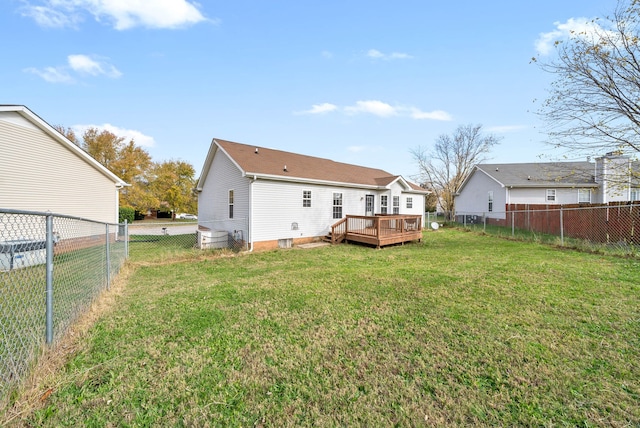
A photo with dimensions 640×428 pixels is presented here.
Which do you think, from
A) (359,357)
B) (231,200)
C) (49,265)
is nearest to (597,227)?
(359,357)

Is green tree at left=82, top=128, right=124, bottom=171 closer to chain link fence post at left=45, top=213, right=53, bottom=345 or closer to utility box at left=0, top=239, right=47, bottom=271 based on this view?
utility box at left=0, top=239, right=47, bottom=271

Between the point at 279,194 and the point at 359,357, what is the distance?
899cm

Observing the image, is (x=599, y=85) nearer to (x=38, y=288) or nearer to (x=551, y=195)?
(x=38, y=288)

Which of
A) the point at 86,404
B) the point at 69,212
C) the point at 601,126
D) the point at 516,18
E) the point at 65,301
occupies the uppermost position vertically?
the point at 516,18

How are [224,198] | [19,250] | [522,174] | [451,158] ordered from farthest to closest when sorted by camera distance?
[451,158] < [522,174] < [224,198] < [19,250]

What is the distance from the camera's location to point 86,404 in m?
2.12

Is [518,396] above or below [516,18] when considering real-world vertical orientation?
below

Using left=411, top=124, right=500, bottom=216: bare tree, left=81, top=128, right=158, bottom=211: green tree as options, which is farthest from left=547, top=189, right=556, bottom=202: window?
left=81, top=128, right=158, bottom=211: green tree

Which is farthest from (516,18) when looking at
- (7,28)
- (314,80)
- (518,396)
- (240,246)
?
(7,28)

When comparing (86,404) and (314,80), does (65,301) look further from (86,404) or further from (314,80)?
(314,80)

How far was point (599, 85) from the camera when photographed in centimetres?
845

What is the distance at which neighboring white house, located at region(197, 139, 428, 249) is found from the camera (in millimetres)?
10641

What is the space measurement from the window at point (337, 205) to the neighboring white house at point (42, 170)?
36.3 ft

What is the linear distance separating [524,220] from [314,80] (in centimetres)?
1631
